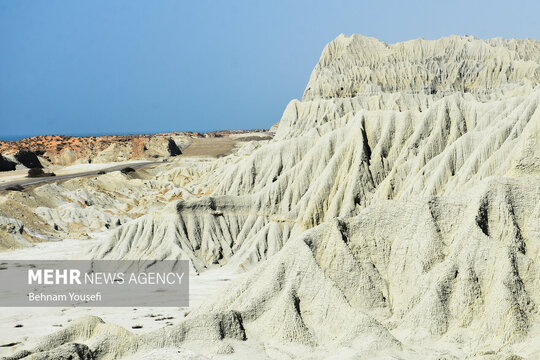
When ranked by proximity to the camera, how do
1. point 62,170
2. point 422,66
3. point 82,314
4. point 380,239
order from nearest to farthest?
point 380,239
point 82,314
point 62,170
point 422,66

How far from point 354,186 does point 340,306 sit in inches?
930

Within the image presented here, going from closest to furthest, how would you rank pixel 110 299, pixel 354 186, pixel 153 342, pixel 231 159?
1. pixel 153 342
2. pixel 110 299
3. pixel 354 186
4. pixel 231 159

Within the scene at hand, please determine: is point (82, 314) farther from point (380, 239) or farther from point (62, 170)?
point (62, 170)

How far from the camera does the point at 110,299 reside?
43.1m

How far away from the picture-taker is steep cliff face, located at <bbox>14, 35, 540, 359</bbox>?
1071 inches

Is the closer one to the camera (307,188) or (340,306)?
(340,306)

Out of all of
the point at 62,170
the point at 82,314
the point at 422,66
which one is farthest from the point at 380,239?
the point at 422,66

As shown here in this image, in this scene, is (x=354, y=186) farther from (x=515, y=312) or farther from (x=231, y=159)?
(x=231, y=159)

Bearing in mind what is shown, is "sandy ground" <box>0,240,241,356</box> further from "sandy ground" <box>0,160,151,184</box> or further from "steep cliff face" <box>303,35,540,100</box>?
"steep cliff face" <box>303,35,540,100</box>

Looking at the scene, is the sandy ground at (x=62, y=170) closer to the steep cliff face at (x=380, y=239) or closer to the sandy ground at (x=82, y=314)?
the steep cliff face at (x=380, y=239)

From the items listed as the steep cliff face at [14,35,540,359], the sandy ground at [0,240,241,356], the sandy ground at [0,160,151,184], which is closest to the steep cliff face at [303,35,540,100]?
the sandy ground at [0,160,151,184]

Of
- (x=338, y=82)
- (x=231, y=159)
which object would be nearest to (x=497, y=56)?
(x=338, y=82)

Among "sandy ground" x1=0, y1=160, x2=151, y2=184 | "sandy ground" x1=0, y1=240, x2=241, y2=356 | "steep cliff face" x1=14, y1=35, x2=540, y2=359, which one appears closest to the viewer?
"steep cliff face" x1=14, y1=35, x2=540, y2=359

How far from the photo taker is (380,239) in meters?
32.8
